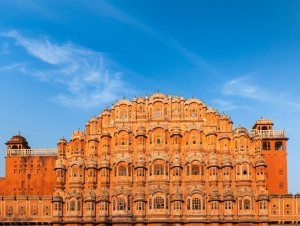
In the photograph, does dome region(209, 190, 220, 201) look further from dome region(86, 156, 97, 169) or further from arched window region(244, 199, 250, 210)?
dome region(86, 156, 97, 169)

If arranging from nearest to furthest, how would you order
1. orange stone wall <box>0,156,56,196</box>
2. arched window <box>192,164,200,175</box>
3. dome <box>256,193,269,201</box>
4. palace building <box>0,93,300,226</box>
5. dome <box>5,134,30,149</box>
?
dome <box>256,193,269,201</box> < palace building <box>0,93,300,226</box> < arched window <box>192,164,200,175</box> < orange stone wall <box>0,156,56,196</box> < dome <box>5,134,30,149</box>

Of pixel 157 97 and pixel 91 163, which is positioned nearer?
pixel 91 163

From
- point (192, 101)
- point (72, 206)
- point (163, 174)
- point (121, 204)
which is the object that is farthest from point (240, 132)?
point (72, 206)

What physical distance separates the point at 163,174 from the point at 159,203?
14.4 ft

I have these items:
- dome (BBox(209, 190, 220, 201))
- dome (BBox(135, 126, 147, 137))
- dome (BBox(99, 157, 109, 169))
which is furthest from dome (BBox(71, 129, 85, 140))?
dome (BBox(209, 190, 220, 201))

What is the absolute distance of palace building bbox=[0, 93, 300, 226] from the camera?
2857 inches

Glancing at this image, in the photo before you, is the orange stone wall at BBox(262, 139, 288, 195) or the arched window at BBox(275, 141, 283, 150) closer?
the orange stone wall at BBox(262, 139, 288, 195)

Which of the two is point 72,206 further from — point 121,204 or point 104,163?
point 104,163

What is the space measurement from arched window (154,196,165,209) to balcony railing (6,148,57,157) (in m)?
20.4

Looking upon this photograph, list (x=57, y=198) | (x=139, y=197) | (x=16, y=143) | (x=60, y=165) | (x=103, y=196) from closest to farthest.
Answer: (x=139, y=197), (x=57, y=198), (x=103, y=196), (x=60, y=165), (x=16, y=143)

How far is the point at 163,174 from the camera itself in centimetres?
7425

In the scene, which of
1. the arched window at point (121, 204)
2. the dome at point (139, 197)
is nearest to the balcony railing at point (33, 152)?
the arched window at point (121, 204)

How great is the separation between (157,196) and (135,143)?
898cm

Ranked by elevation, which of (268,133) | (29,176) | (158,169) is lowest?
(29,176)
